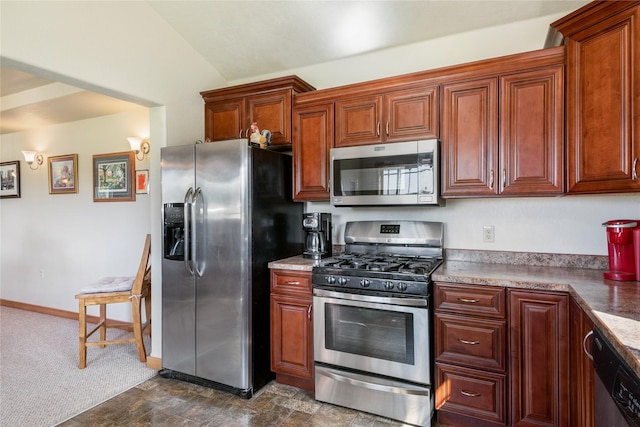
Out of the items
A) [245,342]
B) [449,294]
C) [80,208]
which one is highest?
[80,208]

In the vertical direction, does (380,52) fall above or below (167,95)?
above

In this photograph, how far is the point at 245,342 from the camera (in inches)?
95.8

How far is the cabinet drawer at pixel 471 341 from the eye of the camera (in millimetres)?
1918

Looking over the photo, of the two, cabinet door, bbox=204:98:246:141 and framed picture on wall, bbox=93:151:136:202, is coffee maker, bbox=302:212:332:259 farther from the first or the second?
framed picture on wall, bbox=93:151:136:202

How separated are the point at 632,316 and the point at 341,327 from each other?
4.82 feet

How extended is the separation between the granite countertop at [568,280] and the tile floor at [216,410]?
90 centimetres

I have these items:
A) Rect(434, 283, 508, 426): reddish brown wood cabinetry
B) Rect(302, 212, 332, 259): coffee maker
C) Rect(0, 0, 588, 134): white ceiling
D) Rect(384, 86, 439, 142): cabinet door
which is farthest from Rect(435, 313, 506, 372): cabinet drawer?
Rect(0, 0, 588, 134): white ceiling

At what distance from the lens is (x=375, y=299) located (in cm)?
213

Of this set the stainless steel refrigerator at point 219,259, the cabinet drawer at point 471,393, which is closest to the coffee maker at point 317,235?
the stainless steel refrigerator at point 219,259

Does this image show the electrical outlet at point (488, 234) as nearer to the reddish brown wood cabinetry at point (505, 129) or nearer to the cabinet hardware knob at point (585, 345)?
the reddish brown wood cabinetry at point (505, 129)

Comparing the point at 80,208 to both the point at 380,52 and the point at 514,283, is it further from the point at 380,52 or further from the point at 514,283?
the point at 514,283

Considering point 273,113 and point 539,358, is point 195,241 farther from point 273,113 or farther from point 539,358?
point 539,358

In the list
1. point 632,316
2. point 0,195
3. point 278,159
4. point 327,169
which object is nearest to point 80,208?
point 0,195

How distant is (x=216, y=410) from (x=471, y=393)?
159cm
